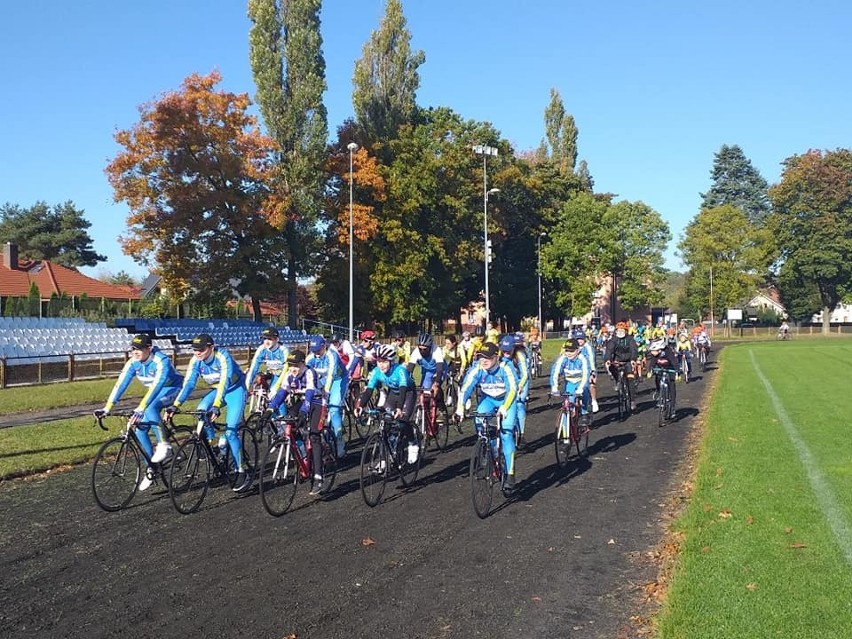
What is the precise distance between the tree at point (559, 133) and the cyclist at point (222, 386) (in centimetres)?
6952

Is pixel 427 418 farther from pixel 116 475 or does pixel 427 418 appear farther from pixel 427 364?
pixel 116 475

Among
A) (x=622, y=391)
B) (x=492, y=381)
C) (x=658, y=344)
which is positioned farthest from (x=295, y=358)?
(x=622, y=391)

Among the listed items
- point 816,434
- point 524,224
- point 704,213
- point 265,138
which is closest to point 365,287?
point 265,138

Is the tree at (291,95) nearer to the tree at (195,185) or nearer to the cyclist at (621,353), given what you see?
the tree at (195,185)

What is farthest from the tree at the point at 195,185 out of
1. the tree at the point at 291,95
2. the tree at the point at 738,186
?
the tree at the point at 738,186

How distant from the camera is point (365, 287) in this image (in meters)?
49.3

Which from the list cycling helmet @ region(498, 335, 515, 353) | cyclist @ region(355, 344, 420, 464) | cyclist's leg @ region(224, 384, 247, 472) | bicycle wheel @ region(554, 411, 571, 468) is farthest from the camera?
cycling helmet @ region(498, 335, 515, 353)

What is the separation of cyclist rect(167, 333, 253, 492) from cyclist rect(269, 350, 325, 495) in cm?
51

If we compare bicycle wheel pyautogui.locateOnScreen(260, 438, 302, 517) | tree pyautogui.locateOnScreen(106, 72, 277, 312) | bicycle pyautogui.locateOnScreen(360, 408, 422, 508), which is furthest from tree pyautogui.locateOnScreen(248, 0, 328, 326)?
bicycle wheel pyautogui.locateOnScreen(260, 438, 302, 517)

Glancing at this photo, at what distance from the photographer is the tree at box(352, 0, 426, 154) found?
4969 cm

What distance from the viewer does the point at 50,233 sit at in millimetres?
75812

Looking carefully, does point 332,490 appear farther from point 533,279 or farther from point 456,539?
point 533,279

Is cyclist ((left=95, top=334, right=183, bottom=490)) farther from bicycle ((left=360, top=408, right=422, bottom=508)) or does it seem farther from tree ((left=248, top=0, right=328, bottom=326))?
tree ((left=248, top=0, right=328, bottom=326))

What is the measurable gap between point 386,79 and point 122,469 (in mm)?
44384
